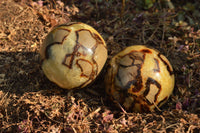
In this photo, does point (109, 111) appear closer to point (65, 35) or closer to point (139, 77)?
point (139, 77)

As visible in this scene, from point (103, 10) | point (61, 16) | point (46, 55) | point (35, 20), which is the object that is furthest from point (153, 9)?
point (46, 55)
